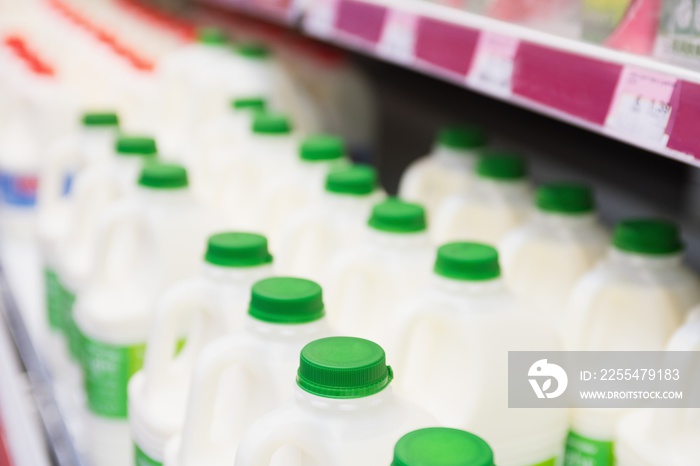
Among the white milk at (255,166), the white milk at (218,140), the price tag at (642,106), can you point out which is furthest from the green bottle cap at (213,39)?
the price tag at (642,106)

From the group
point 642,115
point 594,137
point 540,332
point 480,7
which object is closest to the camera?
point 642,115

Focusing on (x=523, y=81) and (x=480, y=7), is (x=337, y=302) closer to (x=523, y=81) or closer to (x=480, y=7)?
(x=523, y=81)

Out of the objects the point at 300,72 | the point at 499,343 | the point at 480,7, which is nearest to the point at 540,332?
the point at 499,343

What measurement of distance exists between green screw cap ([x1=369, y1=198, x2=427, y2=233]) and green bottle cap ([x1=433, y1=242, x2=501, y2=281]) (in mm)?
139

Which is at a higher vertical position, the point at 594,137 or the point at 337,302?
the point at 594,137

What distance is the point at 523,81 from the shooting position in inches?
42.4

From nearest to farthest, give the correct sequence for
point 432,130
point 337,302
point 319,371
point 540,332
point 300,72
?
1. point 319,371
2. point 540,332
3. point 337,302
4. point 432,130
5. point 300,72

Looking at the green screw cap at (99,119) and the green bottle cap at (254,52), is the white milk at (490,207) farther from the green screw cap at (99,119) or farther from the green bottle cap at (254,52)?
the green bottle cap at (254,52)

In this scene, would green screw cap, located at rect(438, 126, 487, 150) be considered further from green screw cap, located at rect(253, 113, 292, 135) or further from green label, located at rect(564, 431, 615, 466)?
green label, located at rect(564, 431, 615, 466)

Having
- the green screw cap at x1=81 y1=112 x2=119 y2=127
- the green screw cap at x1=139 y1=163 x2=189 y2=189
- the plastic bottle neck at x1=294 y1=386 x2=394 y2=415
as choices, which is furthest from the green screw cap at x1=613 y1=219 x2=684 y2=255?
the green screw cap at x1=81 y1=112 x2=119 y2=127

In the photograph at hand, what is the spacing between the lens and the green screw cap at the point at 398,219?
117 cm

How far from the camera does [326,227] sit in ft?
4.39

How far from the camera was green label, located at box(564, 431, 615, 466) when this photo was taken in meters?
1.04

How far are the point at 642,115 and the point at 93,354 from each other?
897 mm
